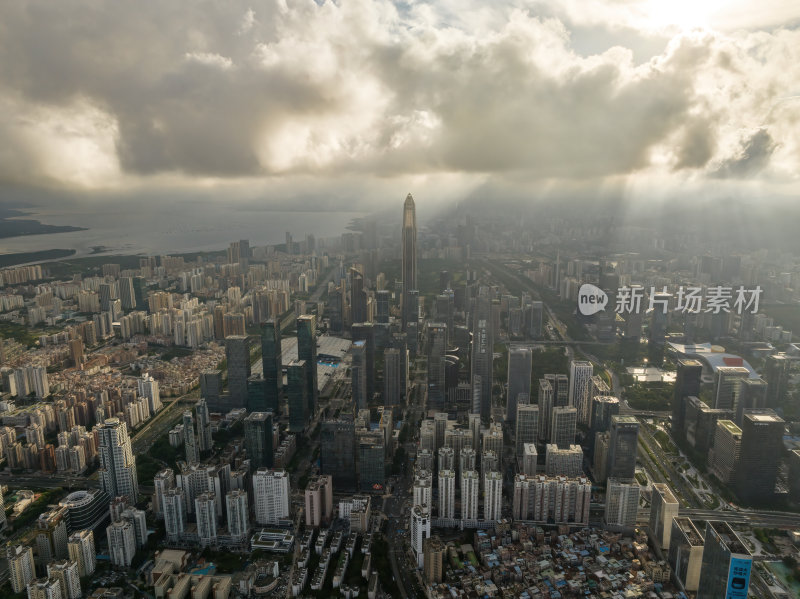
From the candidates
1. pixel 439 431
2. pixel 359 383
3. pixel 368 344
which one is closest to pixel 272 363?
pixel 359 383

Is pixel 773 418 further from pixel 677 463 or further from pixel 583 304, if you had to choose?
pixel 583 304

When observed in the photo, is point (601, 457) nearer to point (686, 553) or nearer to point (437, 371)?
point (686, 553)

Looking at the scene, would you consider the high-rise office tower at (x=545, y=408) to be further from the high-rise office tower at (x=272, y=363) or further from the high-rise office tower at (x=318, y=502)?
the high-rise office tower at (x=272, y=363)

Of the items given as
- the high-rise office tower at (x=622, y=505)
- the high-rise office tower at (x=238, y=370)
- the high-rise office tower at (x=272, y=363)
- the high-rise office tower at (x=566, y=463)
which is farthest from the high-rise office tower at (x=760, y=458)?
the high-rise office tower at (x=238, y=370)

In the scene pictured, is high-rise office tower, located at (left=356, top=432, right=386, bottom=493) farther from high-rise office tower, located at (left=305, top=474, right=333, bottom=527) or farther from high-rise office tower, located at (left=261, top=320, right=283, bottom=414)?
high-rise office tower, located at (left=261, top=320, right=283, bottom=414)

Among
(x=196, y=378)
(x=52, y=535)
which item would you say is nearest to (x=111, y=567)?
(x=52, y=535)

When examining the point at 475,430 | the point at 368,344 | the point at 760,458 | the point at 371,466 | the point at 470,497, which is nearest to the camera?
the point at 470,497
